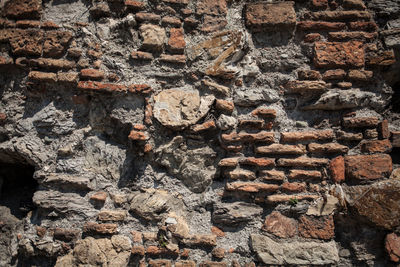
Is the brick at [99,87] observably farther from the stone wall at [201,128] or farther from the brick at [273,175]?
the brick at [273,175]

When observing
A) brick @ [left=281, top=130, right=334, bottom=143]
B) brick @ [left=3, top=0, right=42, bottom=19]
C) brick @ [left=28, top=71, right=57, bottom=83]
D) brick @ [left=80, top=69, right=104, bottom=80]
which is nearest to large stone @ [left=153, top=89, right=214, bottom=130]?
brick @ [left=80, top=69, right=104, bottom=80]

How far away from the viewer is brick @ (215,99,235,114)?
1.76m

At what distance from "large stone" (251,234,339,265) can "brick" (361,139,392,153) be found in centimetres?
66

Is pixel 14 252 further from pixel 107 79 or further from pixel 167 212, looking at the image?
pixel 107 79

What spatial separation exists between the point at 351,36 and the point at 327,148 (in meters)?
0.75

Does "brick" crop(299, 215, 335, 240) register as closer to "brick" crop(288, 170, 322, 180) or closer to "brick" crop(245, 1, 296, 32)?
"brick" crop(288, 170, 322, 180)

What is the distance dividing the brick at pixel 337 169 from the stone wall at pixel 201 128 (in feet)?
0.04

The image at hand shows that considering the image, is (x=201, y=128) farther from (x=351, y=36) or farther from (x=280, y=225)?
(x=351, y=36)

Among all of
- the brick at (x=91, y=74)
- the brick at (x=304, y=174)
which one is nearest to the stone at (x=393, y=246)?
the brick at (x=304, y=174)

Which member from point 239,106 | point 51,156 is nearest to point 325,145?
point 239,106

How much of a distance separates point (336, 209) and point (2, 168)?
2.34 m

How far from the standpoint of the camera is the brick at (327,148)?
69.0 inches

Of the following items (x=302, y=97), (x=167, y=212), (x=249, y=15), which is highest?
(x=249, y=15)

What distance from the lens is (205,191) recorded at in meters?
1.78
